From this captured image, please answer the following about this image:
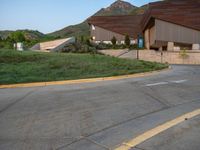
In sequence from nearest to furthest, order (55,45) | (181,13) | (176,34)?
1. (55,45)
2. (176,34)
3. (181,13)

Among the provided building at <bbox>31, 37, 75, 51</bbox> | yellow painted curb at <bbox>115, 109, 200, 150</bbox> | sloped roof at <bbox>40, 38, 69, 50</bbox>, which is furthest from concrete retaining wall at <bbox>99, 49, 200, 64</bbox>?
yellow painted curb at <bbox>115, 109, 200, 150</bbox>

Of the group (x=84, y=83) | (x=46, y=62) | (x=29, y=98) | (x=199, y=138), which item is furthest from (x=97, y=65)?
(x=199, y=138)

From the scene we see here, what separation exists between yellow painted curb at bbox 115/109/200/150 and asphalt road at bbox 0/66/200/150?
4.5 inches

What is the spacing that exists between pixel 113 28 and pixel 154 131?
203 ft

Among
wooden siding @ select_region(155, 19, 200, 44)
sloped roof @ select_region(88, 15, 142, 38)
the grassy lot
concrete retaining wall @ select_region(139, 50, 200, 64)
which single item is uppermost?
sloped roof @ select_region(88, 15, 142, 38)

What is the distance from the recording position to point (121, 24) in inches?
2697

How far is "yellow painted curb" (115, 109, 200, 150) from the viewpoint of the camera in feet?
17.9

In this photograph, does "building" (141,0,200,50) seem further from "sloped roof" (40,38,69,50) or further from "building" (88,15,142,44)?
"building" (88,15,142,44)

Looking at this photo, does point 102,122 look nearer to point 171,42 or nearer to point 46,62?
point 46,62

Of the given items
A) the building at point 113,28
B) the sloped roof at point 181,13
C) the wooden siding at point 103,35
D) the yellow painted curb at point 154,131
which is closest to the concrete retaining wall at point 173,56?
the sloped roof at point 181,13

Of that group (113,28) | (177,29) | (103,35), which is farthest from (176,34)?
(103,35)

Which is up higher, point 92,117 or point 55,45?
point 55,45

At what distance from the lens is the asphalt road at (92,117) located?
18.5ft

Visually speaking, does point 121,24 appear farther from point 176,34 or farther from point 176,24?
point 176,34
